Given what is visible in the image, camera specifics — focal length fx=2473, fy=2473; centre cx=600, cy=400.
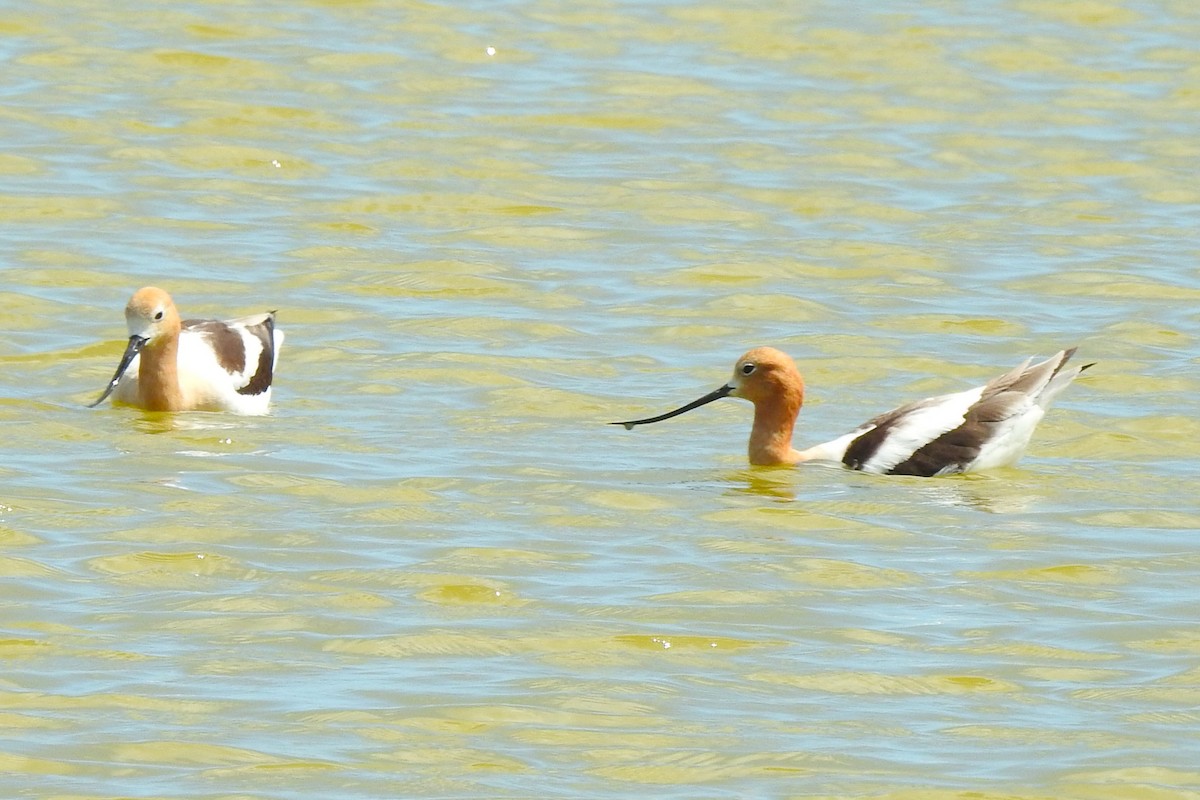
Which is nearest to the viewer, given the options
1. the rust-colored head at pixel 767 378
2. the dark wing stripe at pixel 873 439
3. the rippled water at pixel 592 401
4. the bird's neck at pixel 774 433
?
the rippled water at pixel 592 401

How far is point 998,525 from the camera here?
10172 mm

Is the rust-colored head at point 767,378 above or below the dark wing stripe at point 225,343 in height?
above

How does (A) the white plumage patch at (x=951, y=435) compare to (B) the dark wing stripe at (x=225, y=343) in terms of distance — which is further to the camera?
(B) the dark wing stripe at (x=225, y=343)

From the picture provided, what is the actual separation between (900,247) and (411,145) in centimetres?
395

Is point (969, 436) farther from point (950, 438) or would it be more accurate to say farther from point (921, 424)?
point (921, 424)

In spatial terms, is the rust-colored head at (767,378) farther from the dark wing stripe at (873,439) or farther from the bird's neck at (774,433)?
the dark wing stripe at (873,439)

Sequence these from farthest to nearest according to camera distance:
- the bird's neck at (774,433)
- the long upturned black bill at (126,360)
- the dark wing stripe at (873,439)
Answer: the long upturned black bill at (126,360) → the bird's neck at (774,433) → the dark wing stripe at (873,439)

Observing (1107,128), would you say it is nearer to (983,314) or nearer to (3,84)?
(983,314)

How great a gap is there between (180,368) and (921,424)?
3835 mm

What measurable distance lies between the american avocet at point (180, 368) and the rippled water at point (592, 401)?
19cm

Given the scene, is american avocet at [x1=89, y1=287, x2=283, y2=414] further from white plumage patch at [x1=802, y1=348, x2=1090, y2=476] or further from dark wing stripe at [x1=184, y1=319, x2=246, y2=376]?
white plumage patch at [x1=802, y1=348, x2=1090, y2=476]

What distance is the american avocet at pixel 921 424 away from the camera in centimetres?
1122

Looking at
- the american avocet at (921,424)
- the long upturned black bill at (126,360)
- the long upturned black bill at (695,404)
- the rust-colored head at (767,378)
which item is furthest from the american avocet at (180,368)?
the rust-colored head at (767,378)

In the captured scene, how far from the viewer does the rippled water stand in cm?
734
